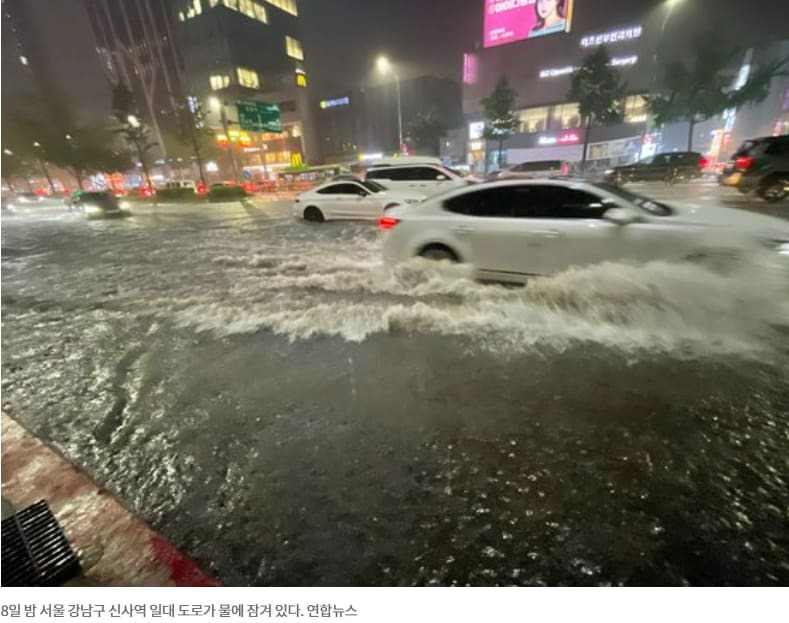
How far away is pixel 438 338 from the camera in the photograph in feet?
13.1

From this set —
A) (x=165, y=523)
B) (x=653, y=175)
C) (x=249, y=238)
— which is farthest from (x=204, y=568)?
(x=653, y=175)

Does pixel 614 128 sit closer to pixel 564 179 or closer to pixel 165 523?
pixel 564 179

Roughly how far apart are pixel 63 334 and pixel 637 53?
5471 cm

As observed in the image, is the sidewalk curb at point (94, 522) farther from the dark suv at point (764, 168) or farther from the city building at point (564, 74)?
the city building at point (564, 74)

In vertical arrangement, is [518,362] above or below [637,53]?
below

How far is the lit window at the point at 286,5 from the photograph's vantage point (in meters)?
76.8

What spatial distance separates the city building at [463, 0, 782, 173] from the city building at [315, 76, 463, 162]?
774 inches

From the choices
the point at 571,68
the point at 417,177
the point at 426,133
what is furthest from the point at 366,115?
the point at 417,177

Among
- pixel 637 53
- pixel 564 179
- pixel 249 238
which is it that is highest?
pixel 637 53

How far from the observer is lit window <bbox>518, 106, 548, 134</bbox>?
146 feet

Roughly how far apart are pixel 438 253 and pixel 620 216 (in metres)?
2.17

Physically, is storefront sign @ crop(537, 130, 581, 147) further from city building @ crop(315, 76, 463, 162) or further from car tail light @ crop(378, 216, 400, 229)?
car tail light @ crop(378, 216, 400, 229)

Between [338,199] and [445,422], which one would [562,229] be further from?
[338,199]

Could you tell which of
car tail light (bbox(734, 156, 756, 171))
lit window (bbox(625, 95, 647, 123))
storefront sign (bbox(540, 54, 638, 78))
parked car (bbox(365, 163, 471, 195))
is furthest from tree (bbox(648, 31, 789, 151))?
parked car (bbox(365, 163, 471, 195))
